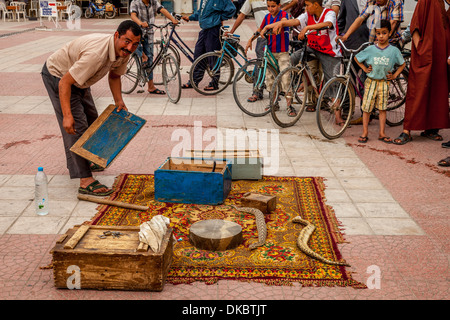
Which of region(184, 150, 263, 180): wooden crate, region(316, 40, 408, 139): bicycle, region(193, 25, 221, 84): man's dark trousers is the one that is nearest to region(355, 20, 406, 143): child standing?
region(316, 40, 408, 139): bicycle

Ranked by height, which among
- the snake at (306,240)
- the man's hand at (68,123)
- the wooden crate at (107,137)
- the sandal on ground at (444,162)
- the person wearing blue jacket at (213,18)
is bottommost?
the sandal on ground at (444,162)

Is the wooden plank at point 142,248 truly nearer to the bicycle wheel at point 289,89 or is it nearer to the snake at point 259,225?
the snake at point 259,225

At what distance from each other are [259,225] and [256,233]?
8 centimetres

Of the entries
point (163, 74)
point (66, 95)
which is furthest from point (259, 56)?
point (66, 95)

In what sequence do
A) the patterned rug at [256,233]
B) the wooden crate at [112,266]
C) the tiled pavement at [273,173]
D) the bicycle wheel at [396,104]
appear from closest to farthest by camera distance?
the wooden crate at [112,266]
the tiled pavement at [273,173]
the patterned rug at [256,233]
the bicycle wheel at [396,104]

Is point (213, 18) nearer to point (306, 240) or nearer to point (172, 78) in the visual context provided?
point (172, 78)

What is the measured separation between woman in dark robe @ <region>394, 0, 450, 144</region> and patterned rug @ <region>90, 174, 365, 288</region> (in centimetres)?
231

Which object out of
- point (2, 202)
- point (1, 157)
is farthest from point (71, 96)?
point (1, 157)

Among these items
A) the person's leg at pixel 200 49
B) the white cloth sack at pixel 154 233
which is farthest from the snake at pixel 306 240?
the person's leg at pixel 200 49

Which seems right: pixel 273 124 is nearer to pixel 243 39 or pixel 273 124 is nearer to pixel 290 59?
pixel 290 59

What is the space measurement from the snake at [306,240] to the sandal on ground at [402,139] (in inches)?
124

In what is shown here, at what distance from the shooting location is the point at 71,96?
5.33 m

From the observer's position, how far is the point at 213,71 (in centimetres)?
973

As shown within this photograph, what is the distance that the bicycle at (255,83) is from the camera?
8.38 m
